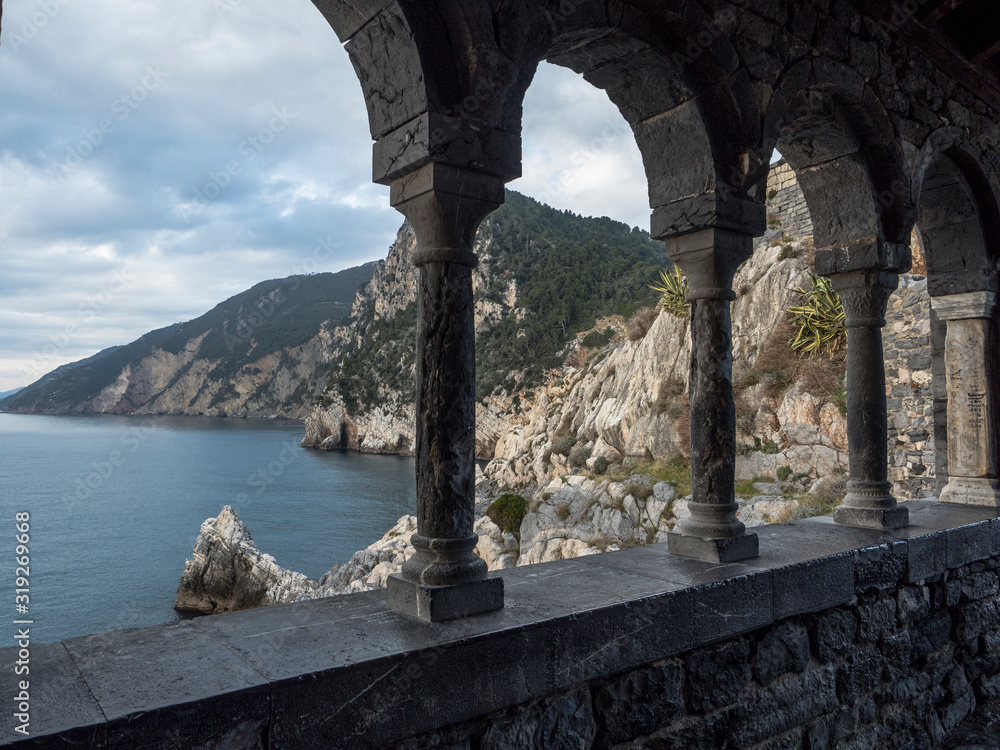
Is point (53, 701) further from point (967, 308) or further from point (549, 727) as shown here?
point (967, 308)

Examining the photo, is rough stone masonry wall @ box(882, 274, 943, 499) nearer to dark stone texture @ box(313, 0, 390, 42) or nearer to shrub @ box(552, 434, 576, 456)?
dark stone texture @ box(313, 0, 390, 42)

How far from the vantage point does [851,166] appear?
13.6 feet

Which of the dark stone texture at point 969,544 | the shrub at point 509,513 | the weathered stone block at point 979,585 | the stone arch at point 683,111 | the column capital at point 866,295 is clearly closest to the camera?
the stone arch at point 683,111

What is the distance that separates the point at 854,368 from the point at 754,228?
4.62 feet

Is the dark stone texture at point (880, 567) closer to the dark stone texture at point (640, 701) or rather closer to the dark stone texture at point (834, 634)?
the dark stone texture at point (834, 634)

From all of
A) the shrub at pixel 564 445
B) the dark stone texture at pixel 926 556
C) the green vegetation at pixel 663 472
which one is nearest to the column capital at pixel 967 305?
the dark stone texture at pixel 926 556

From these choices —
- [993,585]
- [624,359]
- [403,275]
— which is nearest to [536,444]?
[624,359]

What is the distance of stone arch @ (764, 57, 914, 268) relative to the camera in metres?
3.99

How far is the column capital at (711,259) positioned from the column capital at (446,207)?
130 centimetres

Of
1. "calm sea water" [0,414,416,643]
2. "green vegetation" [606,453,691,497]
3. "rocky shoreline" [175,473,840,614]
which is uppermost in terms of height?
"green vegetation" [606,453,691,497]

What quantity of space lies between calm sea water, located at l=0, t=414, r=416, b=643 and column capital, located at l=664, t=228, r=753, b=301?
53.9 feet

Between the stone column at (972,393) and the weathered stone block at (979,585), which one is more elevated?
the stone column at (972,393)

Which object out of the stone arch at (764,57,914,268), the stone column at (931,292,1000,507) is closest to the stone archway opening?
the stone column at (931,292,1000,507)

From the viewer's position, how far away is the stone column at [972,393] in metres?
5.03
